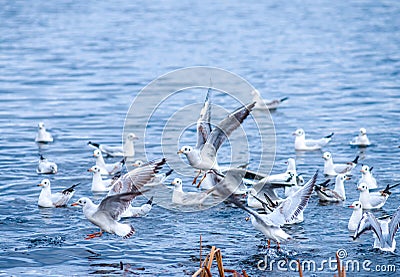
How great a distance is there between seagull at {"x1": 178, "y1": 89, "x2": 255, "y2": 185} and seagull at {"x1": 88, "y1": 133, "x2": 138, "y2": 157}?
3899mm

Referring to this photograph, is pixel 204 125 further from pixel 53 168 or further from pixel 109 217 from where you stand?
pixel 53 168

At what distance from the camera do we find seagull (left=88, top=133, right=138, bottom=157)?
693 inches

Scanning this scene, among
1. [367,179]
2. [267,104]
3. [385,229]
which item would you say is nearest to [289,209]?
[385,229]

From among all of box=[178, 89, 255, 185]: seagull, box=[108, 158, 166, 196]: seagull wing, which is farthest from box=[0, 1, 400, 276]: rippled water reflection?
box=[178, 89, 255, 185]: seagull

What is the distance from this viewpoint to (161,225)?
42.5 ft

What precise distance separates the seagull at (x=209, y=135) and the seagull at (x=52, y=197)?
222cm

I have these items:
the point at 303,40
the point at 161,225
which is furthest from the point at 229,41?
the point at 161,225

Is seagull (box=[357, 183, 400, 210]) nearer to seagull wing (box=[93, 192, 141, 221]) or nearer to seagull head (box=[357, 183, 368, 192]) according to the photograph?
seagull head (box=[357, 183, 368, 192])

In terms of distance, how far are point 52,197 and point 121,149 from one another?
159 inches

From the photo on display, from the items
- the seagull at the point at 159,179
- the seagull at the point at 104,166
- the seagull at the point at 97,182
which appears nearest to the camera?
the seagull at the point at 97,182

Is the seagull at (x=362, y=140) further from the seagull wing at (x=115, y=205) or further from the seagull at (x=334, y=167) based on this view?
the seagull wing at (x=115, y=205)

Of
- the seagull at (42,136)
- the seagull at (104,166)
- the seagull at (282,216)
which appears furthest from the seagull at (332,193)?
the seagull at (42,136)

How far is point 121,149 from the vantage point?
58.1ft

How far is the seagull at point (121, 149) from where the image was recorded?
1761 cm
